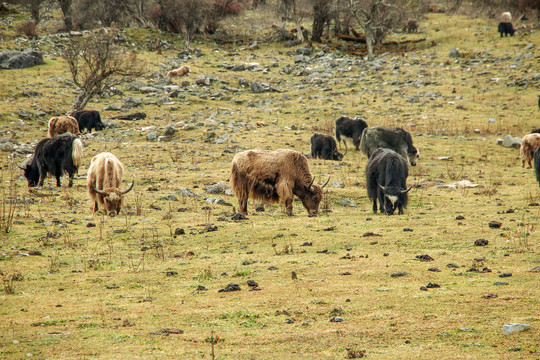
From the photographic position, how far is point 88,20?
47.4m

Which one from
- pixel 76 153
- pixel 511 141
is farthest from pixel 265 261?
pixel 511 141

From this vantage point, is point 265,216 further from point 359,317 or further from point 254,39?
point 254,39

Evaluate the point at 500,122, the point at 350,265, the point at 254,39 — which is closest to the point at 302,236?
the point at 350,265

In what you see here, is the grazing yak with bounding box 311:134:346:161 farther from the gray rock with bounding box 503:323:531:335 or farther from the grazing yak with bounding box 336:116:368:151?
the gray rock with bounding box 503:323:531:335

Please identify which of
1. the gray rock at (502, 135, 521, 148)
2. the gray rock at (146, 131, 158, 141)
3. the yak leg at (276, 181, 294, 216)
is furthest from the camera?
the gray rock at (146, 131, 158, 141)

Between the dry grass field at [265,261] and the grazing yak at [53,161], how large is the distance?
722mm

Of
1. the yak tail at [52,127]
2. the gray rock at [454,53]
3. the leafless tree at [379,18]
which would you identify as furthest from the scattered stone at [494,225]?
the leafless tree at [379,18]

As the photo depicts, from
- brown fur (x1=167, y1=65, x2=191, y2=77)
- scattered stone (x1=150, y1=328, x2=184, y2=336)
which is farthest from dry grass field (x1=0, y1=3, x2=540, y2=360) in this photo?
brown fur (x1=167, y1=65, x2=191, y2=77)

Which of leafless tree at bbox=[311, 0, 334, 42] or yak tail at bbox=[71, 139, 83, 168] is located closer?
yak tail at bbox=[71, 139, 83, 168]

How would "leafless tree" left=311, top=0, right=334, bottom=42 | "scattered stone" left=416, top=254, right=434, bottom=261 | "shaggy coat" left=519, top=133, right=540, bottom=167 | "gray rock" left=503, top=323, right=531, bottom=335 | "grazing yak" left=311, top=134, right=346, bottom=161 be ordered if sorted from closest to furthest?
"gray rock" left=503, top=323, right=531, bottom=335 → "scattered stone" left=416, top=254, right=434, bottom=261 → "shaggy coat" left=519, top=133, right=540, bottom=167 → "grazing yak" left=311, top=134, right=346, bottom=161 → "leafless tree" left=311, top=0, right=334, bottom=42

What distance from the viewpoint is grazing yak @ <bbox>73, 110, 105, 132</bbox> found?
87.6ft

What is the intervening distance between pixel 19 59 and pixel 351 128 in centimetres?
2262

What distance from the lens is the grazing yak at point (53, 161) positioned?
53.3 feet

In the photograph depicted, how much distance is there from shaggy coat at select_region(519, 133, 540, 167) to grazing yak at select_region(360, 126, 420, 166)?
3.83m
